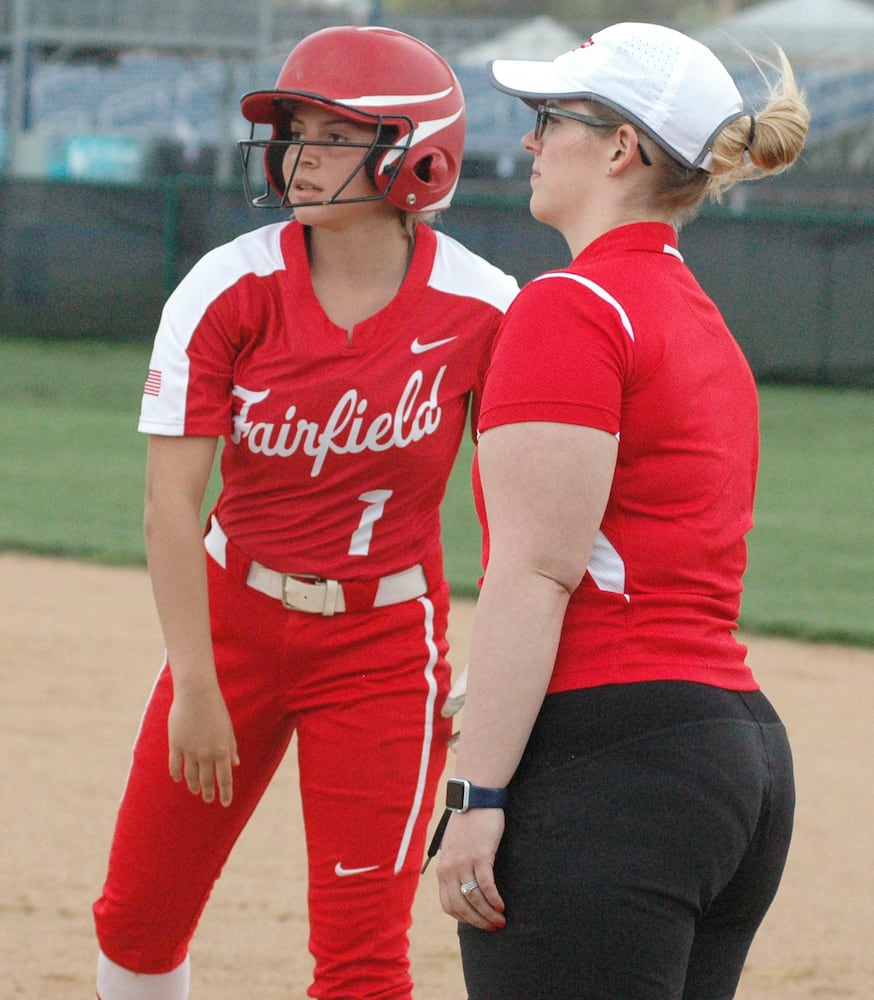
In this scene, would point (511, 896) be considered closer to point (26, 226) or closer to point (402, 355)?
point (402, 355)

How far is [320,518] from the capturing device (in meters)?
2.71

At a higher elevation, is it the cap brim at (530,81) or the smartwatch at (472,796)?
the cap brim at (530,81)

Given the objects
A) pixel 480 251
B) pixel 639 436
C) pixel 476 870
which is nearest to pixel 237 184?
pixel 480 251

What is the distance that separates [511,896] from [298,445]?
3.46ft

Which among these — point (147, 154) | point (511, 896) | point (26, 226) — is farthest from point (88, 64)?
point (511, 896)

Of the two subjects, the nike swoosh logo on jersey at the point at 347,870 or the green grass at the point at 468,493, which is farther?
the green grass at the point at 468,493

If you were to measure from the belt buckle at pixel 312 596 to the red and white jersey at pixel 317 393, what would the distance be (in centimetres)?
3

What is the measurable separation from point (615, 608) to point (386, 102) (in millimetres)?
1172

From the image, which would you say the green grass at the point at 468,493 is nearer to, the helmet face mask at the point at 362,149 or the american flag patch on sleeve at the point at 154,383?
the helmet face mask at the point at 362,149

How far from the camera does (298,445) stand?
2.65m

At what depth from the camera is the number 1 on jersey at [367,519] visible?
2705 millimetres

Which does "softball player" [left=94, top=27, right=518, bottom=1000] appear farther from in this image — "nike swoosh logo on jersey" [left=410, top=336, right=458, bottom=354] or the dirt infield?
the dirt infield

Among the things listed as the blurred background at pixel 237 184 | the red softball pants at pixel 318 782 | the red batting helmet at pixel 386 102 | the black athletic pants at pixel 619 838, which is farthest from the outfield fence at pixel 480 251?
the black athletic pants at pixel 619 838

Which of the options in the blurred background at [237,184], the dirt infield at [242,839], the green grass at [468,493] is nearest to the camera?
the dirt infield at [242,839]
